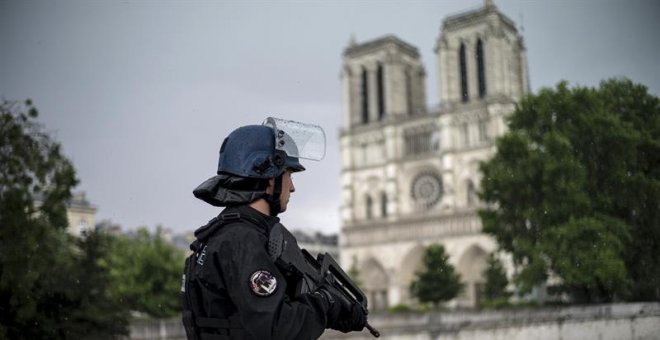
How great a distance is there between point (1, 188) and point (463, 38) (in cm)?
5270

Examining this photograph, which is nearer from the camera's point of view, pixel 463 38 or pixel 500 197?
pixel 500 197

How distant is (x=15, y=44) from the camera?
37.7ft

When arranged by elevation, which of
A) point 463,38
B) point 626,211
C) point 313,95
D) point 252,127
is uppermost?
point 463,38

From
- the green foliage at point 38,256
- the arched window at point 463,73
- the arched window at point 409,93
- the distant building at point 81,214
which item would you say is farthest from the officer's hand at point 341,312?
the arched window at point 409,93

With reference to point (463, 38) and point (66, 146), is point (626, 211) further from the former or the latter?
point (463, 38)

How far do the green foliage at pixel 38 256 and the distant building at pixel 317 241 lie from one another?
7382 cm

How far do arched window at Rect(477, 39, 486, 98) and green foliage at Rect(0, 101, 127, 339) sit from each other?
50.6 meters

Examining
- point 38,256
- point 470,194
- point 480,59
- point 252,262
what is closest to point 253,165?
point 252,262

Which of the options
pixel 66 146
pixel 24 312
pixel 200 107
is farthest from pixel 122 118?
pixel 24 312

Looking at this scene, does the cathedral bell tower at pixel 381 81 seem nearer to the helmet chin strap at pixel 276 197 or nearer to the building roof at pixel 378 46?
the building roof at pixel 378 46

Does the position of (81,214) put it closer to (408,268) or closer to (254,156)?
(408,268)

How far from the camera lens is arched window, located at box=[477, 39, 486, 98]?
189 feet

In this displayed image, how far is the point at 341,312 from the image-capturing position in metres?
2.60

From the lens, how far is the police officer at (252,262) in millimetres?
2371
